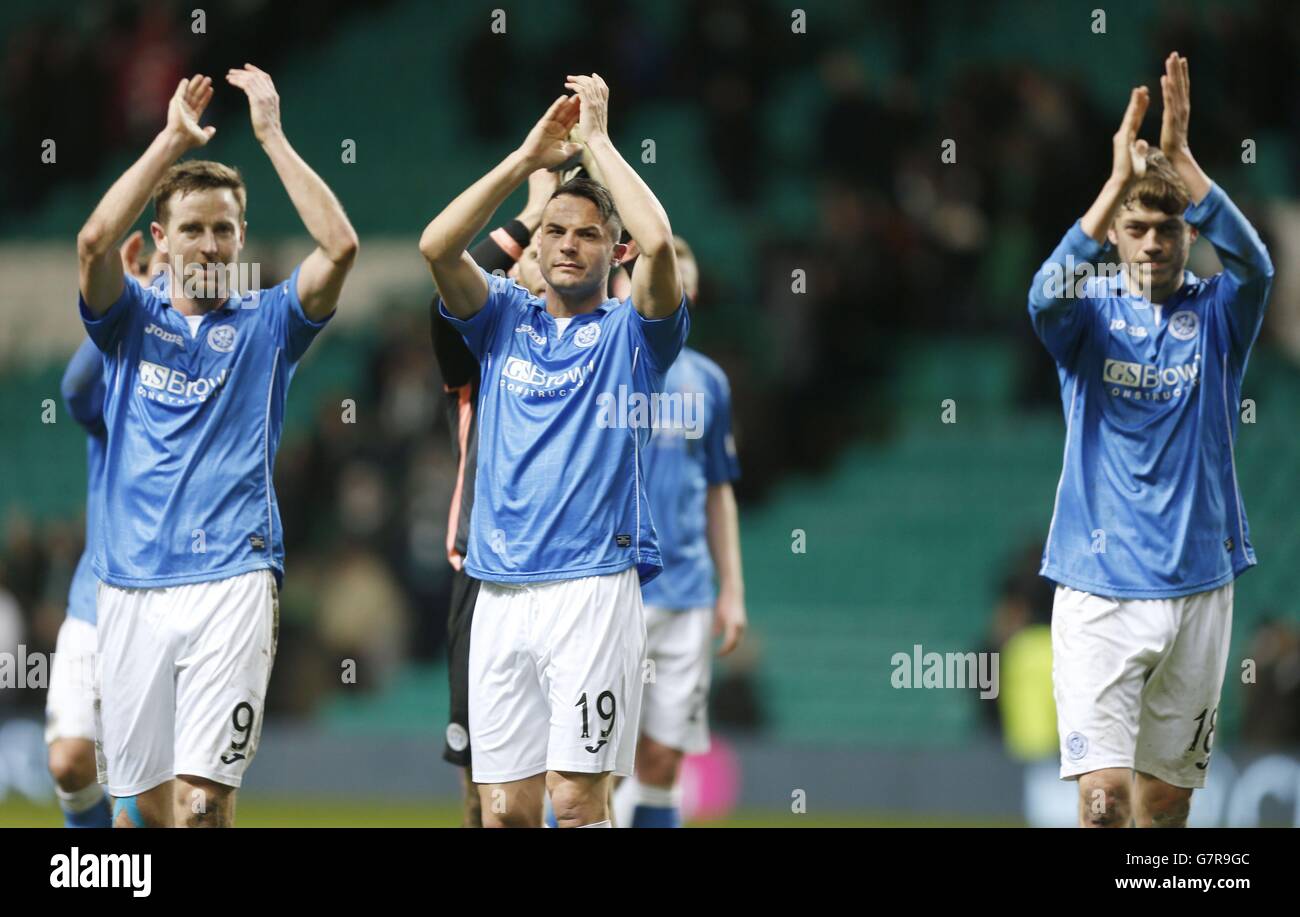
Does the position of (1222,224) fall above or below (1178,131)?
below

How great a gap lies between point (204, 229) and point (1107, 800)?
12.5ft

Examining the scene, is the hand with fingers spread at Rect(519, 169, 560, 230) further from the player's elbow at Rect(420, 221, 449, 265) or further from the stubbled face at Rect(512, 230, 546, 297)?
the player's elbow at Rect(420, 221, 449, 265)

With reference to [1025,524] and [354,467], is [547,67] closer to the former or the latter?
[354,467]

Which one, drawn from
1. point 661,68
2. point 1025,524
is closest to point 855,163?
point 661,68

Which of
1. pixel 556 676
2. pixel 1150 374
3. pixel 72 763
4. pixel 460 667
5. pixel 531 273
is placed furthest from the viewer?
pixel 72 763

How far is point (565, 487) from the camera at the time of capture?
6332mm

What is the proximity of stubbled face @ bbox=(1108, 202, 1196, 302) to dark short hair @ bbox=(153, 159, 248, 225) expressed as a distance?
3240mm

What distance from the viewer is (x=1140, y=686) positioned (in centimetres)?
672

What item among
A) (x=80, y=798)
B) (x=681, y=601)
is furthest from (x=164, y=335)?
(x=681, y=601)

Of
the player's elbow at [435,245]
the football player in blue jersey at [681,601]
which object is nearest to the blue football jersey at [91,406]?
the player's elbow at [435,245]

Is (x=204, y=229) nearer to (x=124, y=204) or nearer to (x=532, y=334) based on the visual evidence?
(x=124, y=204)

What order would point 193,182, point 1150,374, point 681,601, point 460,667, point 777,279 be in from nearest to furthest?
point 193,182 < point 1150,374 < point 460,667 < point 681,601 < point 777,279

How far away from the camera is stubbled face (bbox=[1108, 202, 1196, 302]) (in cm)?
679
